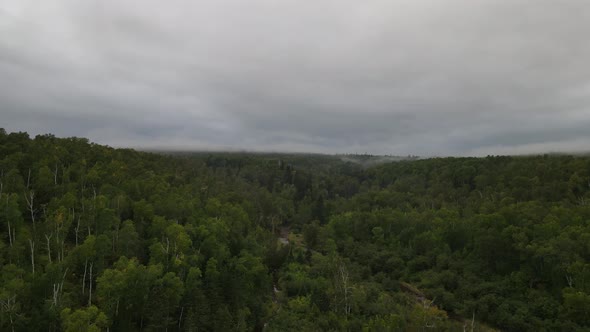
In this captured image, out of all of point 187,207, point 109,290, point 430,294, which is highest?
point 187,207

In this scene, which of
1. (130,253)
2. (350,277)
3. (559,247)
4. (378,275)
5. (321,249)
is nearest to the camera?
(130,253)

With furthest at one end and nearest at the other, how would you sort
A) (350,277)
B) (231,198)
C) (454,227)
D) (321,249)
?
(231,198)
(321,249)
(454,227)
(350,277)

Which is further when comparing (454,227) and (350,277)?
(454,227)

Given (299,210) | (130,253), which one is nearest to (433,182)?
(299,210)

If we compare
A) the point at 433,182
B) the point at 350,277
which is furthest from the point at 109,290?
the point at 433,182

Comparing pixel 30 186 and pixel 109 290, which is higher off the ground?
pixel 30 186

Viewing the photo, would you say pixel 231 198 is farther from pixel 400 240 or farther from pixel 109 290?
pixel 109 290

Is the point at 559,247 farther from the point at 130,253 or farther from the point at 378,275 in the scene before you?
the point at 130,253
